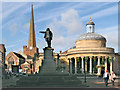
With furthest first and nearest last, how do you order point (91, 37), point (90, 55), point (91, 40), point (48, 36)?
point (91, 37)
point (91, 40)
point (90, 55)
point (48, 36)

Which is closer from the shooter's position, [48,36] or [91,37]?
[48,36]

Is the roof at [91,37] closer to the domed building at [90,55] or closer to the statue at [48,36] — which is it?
the domed building at [90,55]

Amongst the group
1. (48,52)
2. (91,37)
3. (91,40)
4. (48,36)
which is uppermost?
(91,37)

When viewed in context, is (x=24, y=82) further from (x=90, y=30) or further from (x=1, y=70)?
(x=90, y=30)

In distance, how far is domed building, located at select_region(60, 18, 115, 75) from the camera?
94.5m

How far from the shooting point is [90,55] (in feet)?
310

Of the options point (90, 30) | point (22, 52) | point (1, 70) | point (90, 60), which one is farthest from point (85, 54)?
point (22, 52)

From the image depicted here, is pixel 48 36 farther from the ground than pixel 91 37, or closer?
closer

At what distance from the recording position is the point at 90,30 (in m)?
111

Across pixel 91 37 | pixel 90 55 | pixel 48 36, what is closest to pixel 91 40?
pixel 91 37

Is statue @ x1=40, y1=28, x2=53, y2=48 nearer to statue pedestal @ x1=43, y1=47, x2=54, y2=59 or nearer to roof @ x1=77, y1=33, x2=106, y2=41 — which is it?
statue pedestal @ x1=43, y1=47, x2=54, y2=59

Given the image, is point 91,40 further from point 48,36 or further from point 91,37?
point 48,36

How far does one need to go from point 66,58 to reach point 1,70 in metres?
56.0

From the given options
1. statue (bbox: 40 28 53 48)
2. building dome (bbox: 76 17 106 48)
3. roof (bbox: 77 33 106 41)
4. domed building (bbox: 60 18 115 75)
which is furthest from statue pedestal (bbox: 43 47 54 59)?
roof (bbox: 77 33 106 41)
